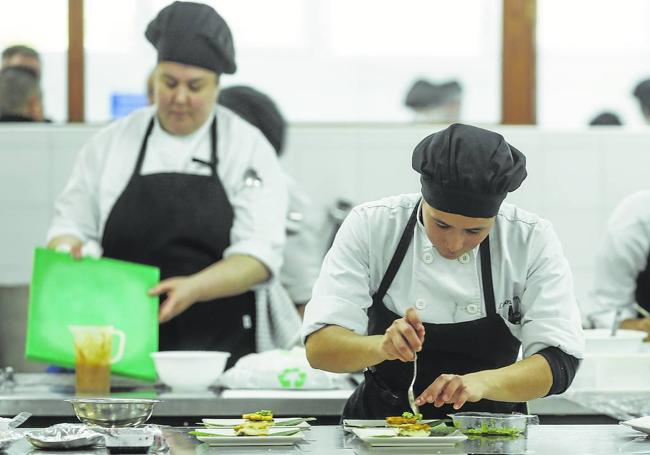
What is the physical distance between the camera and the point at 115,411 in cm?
216

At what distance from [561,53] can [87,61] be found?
1.87 meters

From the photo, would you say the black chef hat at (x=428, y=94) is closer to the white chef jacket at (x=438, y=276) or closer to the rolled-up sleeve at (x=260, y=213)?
the rolled-up sleeve at (x=260, y=213)

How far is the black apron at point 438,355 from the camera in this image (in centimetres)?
247

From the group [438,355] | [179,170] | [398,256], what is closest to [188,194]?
[179,170]

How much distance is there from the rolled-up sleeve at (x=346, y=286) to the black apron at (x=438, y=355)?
7cm

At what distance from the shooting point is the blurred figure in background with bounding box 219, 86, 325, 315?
3.96m

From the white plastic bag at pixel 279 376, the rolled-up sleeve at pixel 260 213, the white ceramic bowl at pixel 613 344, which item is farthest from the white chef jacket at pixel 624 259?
the white plastic bag at pixel 279 376

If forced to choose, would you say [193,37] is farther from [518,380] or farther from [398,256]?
[518,380]

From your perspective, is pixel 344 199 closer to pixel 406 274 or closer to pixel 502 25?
pixel 502 25

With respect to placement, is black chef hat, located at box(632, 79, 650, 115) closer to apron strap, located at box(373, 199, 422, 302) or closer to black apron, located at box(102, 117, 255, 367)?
black apron, located at box(102, 117, 255, 367)

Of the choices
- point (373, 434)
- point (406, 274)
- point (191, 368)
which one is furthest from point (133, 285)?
point (373, 434)

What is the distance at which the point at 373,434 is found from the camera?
2.05 m

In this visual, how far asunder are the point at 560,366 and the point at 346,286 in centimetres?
45

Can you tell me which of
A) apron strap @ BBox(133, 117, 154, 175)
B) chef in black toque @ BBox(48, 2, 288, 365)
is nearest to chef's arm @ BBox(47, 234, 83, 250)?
chef in black toque @ BBox(48, 2, 288, 365)
